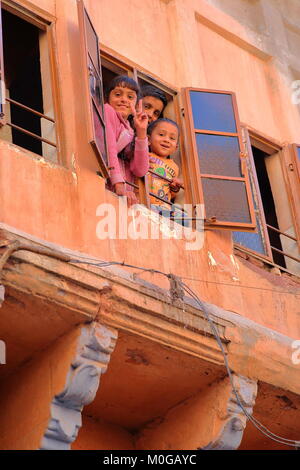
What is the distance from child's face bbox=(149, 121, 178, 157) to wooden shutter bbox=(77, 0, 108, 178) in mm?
817

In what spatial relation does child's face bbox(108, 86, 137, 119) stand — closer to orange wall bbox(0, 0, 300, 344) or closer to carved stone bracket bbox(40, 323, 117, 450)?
orange wall bbox(0, 0, 300, 344)

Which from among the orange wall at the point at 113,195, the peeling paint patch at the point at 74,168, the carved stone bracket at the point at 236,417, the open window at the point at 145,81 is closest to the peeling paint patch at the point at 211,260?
the orange wall at the point at 113,195

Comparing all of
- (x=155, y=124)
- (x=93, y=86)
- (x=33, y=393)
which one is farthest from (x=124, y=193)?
(x=33, y=393)

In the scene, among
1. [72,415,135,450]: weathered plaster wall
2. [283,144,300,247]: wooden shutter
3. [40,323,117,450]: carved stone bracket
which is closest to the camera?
[40,323,117,450]: carved stone bracket

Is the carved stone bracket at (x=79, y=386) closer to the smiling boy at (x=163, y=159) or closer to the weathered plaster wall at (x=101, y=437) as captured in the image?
the weathered plaster wall at (x=101, y=437)

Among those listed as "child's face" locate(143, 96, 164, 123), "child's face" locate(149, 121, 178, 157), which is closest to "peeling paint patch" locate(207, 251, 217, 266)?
"child's face" locate(149, 121, 178, 157)

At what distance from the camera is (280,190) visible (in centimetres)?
1033

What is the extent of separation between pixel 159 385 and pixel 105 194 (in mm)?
1323

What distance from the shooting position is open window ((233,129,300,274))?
30.9ft

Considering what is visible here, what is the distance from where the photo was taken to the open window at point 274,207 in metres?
9.41

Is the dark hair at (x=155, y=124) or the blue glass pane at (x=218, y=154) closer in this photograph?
the blue glass pane at (x=218, y=154)

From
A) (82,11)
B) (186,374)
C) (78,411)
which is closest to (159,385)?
(186,374)

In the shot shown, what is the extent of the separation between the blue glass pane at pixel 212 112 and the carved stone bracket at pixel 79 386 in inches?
100.0

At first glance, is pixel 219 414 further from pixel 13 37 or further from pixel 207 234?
pixel 13 37
